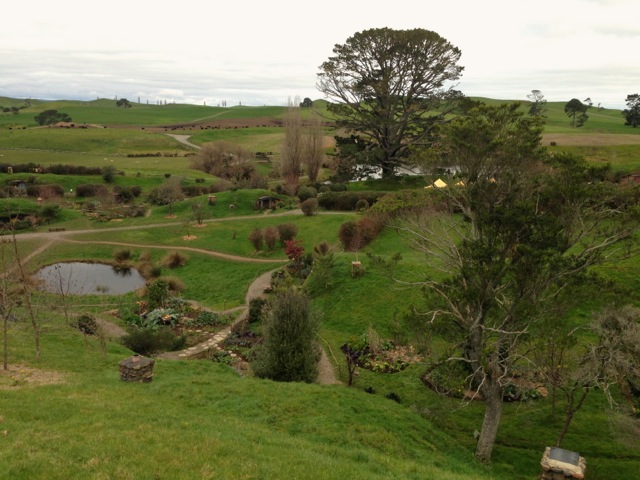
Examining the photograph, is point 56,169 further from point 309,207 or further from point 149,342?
point 149,342

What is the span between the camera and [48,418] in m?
12.5

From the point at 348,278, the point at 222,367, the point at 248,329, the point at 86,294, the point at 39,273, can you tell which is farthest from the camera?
the point at 39,273

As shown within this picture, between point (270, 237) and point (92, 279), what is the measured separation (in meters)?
16.1

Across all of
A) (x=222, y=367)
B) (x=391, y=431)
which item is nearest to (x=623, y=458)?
(x=391, y=431)

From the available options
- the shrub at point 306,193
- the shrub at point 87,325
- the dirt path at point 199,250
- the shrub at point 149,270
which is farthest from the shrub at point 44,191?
the shrub at point 87,325

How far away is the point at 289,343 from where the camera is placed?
1977 cm

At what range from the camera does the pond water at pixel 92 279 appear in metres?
38.0

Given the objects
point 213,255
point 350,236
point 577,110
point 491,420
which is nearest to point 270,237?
point 213,255

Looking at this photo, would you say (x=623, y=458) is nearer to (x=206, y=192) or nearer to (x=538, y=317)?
(x=538, y=317)

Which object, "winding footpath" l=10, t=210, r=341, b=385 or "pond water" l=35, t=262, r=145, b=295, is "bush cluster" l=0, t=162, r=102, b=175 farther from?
"pond water" l=35, t=262, r=145, b=295

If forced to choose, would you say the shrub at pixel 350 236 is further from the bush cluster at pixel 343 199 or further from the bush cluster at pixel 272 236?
the bush cluster at pixel 343 199

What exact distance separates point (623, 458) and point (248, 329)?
19.7 m

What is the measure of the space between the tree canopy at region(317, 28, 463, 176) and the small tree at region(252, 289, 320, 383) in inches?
1597

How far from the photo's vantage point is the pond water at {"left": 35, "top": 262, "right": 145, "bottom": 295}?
38.0 m
